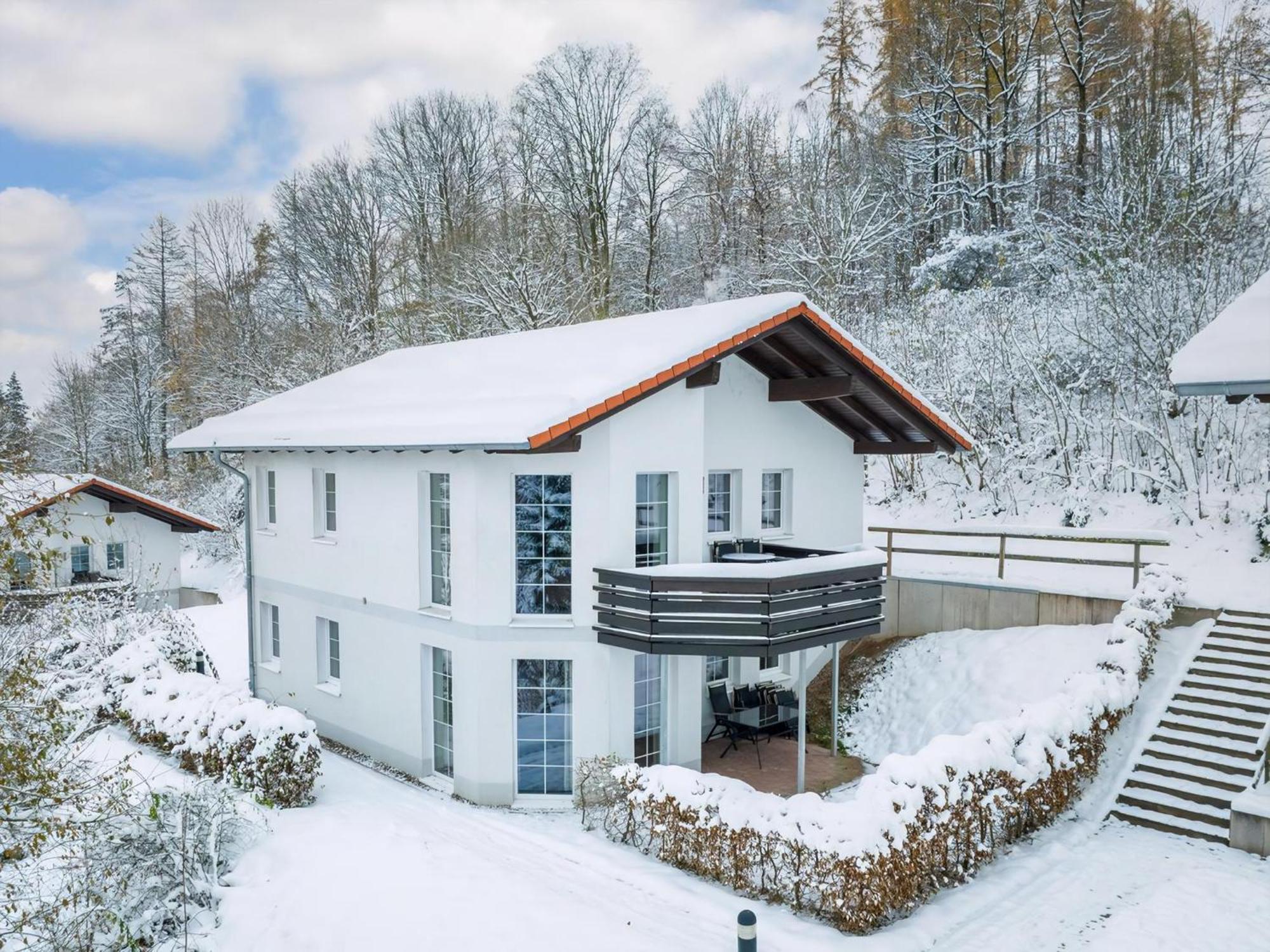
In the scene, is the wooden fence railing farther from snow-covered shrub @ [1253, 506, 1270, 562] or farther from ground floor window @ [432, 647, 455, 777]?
ground floor window @ [432, 647, 455, 777]

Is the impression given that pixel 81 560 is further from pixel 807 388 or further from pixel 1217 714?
pixel 1217 714

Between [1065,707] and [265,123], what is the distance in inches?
914

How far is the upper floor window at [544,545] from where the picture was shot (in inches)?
476

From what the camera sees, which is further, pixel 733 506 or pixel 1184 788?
pixel 733 506

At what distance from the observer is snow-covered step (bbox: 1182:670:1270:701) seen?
39.5ft

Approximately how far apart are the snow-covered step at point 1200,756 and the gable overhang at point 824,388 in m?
5.69

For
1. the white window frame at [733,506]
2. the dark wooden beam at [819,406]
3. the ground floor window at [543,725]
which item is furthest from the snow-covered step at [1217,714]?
the ground floor window at [543,725]

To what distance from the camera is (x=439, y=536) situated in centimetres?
1321

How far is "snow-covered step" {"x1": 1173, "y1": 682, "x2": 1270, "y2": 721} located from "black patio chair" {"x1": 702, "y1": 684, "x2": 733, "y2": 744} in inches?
266

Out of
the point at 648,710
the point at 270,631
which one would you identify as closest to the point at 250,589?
the point at 270,631

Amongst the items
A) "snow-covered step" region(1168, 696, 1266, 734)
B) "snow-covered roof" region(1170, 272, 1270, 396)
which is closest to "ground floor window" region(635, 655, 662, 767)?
"snow-covered step" region(1168, 696, 1266, 734)

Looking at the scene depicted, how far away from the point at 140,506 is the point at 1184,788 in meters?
27.9

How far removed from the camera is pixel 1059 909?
8523 mm

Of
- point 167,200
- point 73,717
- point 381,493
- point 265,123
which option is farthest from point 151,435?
point 73,717
